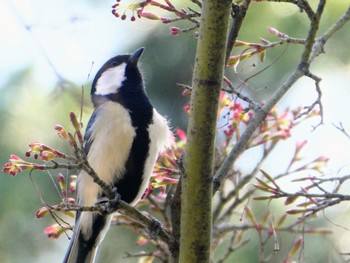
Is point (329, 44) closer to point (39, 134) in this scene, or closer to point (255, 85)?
point (255, 85)

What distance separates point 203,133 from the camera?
85.4 inches

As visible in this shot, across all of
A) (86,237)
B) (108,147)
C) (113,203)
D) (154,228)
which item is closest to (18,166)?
(113,203)

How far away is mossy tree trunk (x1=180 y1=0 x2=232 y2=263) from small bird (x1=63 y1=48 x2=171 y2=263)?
94 cm

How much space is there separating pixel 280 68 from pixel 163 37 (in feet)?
2.83

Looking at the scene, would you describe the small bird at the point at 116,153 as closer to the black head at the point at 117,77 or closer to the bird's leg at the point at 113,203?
the black head at the point at 117,77

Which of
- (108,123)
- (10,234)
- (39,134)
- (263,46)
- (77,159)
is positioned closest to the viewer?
(77,159)

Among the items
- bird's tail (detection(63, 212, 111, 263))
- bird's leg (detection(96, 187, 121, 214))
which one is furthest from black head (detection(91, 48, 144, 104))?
bird's leg (detection(96, 187, 121, 214))

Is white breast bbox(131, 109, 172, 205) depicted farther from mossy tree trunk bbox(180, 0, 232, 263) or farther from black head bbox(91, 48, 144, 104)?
mossy tree trunk bbox(180, 0, 232, 263)

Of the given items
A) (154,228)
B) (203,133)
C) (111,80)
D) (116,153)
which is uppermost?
(111,80)

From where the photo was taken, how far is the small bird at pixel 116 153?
3264 millimetres

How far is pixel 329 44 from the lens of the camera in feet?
17.5

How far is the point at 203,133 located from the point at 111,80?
68.8 inches

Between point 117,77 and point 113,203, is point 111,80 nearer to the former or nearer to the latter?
point 117,77

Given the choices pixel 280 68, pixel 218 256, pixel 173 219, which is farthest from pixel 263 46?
pixel 280 68
